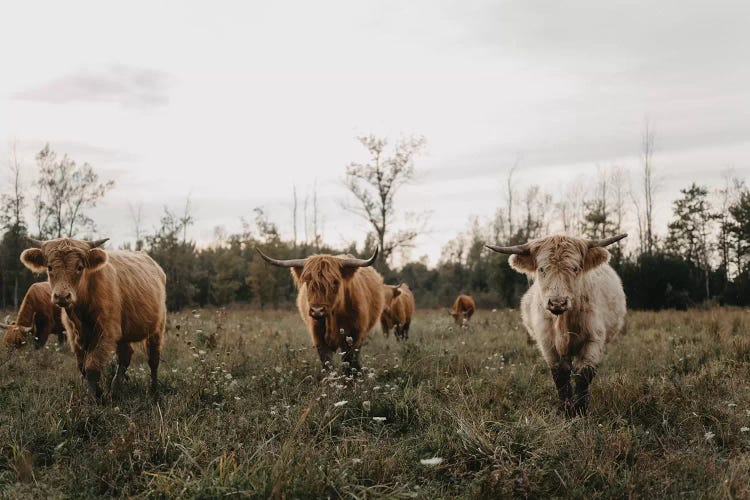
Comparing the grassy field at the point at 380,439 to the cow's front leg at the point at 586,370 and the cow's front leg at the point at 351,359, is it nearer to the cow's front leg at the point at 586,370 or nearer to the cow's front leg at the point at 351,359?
the cow's front leg at the point at 586,370

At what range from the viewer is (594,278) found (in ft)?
19.8

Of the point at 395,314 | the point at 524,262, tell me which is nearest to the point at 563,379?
the point at 524,262

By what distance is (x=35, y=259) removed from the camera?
18.7 ft

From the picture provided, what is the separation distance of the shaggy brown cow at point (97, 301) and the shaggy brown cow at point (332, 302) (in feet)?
5.42

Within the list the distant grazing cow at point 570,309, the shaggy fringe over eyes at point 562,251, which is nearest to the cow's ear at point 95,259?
the distant grazing cow at point 570,309

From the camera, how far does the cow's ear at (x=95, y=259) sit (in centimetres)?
565

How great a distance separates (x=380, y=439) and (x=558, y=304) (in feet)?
6.12

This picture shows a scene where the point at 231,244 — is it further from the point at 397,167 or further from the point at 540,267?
the point at 540,267

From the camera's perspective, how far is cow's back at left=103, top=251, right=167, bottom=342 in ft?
20.9

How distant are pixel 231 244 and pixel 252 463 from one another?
176 ft

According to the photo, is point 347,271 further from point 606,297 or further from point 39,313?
point 39,313

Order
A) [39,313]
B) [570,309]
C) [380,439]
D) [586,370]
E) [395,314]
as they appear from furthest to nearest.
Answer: [395,314]
[39,313]
[586,370]
[570,309]
[380,439]

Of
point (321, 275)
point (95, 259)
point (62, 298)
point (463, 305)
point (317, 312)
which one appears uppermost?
point (95, 259)

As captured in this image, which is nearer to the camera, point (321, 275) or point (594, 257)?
point (594, 257)
